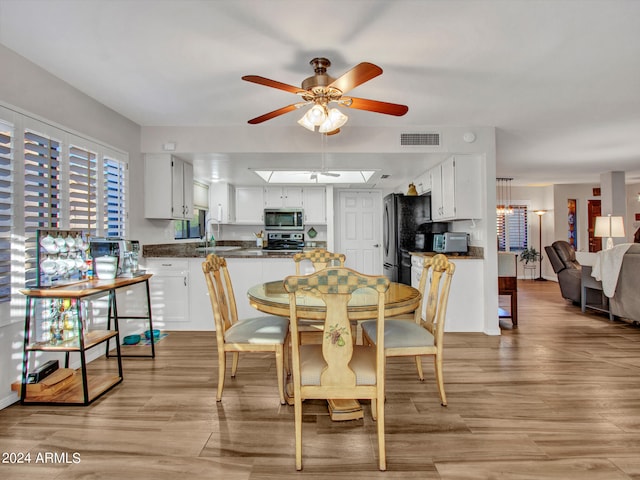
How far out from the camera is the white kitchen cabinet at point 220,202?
235 inches

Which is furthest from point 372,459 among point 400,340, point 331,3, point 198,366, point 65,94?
point 65,94

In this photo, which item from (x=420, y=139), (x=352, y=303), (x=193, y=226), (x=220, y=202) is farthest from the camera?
(x=220, y=202)

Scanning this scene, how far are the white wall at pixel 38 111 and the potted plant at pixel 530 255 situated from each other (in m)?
8.35

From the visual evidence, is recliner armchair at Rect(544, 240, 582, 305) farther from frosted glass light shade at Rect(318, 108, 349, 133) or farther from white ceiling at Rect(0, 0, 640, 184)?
frosted glass light shade at Rect(318, 108, 349, 133)

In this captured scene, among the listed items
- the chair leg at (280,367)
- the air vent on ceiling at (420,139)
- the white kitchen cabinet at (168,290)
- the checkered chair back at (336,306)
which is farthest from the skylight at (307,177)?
the checkered chair back at (336,306)

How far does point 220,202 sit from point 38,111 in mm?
3541

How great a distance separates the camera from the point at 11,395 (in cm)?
222

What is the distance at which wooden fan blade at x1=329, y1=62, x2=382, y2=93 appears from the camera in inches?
71.3

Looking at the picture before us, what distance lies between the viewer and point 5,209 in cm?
217

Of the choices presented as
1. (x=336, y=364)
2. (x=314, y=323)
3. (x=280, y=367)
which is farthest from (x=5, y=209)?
(x=336, y=364)

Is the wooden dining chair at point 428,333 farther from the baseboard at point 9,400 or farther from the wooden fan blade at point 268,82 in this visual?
the baseboard at point 9,400

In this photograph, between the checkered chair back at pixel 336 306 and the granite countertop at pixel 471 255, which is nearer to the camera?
the checkered chair back at pixel 336 306

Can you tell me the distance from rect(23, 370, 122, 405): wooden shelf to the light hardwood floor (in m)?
0.06

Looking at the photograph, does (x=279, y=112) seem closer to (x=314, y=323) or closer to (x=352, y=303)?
(x=352, y=303)
